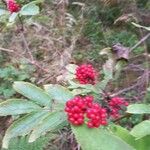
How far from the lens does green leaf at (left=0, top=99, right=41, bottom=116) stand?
1.29m

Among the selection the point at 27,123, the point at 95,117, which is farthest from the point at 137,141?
the point at 27,123

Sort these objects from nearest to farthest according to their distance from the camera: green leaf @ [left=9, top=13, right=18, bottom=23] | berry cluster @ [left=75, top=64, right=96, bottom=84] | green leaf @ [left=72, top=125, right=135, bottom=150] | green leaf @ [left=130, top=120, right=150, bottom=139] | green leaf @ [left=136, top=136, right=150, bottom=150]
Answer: green leaf @ [left=72, top=125, right=135, bottom=150], green leaf @ [left=130, top=120, right=150, bottom=139], green leaf @ [left=136, top=136, right=150, bottom=150], berry cluster @ [left=75, top=64, right=96, bottom=84], green leaf @ [left=9, top=13, right=18, bottom=23]

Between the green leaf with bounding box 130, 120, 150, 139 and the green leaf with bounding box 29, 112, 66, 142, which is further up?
the green leaf with bounding box 29, 112, 66, 142

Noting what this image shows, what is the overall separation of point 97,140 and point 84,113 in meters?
0.10

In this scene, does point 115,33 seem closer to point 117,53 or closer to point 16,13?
point 16,13

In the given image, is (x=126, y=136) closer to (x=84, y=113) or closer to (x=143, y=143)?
(x=143, y=143)

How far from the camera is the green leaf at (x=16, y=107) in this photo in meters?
1.29

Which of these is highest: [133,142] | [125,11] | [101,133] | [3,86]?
[101,133]

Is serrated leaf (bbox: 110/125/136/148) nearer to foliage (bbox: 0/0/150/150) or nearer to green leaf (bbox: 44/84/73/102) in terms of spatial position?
foliage (bbox: 0/0/150/150)

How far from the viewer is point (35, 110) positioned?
4.25 ft

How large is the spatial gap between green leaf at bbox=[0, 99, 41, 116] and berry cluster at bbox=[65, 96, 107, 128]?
14 cm

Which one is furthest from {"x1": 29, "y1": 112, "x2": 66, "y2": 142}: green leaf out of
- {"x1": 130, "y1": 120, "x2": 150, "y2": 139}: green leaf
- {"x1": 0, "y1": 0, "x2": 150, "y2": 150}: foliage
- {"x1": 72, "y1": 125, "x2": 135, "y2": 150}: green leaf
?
{"x1": 130, "y1": 120, "x2": 150, "y2": 139}: green leaf

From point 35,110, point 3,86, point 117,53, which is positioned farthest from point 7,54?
point 35,110

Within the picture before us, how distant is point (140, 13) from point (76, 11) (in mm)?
777
